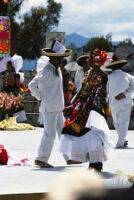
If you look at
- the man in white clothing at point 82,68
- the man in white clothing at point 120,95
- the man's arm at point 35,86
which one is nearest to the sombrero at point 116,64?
the man in white clothing at point 120,95

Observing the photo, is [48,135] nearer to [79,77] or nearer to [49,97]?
[49,97]

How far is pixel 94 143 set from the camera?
522 centimetres

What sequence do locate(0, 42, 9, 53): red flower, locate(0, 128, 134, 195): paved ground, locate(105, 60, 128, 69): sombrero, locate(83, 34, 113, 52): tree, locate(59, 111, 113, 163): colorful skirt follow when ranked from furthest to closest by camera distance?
locate(83, 34, 113, 52): tree → locate(0, 42, 9, 53): red flower → locate(105, 60, 128, 69): sombrero → locate(59, 111, 113, 163): colorful skirt → locate(0, 128, 134, 195): paved ground

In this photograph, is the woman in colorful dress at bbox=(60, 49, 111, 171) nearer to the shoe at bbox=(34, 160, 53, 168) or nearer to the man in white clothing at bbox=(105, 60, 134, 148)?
the shoe at bbox=(34, 160, 53, 168)

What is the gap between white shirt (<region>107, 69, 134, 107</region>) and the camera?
8.77 meters

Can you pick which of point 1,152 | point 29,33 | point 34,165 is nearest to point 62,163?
point 34,165

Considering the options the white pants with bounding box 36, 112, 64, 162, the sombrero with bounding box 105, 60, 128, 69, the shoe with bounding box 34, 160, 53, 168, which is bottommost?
the shoe with bounding box 34, 160, 53, 168

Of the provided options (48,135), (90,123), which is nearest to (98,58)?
(90,123)

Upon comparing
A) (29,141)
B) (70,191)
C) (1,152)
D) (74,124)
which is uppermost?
(70,191)

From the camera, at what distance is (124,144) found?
8.84m

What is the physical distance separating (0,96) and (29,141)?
3796 millimetres

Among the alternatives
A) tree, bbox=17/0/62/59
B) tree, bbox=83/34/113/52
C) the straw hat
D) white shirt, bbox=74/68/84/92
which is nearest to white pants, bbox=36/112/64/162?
the straw hat

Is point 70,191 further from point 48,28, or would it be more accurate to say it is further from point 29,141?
point 48,28

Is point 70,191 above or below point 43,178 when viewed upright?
above
